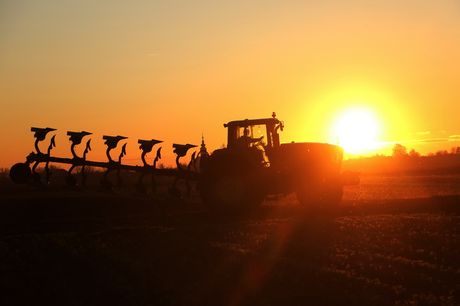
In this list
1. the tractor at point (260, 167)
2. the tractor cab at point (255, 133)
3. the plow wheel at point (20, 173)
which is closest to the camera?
the tractor at point (260, 167)

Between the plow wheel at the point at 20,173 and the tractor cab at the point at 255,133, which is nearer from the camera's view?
the tractor cab at the point at 255,133

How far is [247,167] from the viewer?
17453 millimetres

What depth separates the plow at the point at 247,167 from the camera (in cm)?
1759

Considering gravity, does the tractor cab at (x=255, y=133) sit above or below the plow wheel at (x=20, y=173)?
above

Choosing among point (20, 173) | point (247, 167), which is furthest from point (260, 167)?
point (20, 173)

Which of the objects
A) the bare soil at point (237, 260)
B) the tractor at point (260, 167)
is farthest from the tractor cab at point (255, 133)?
the bare soil at point (237, 260)

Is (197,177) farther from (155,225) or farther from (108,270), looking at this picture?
(108,270)

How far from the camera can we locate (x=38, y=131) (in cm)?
1867

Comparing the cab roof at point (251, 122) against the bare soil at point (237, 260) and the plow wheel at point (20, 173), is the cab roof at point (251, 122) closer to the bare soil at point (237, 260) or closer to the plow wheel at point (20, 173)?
the bare soil at point (237, 260)

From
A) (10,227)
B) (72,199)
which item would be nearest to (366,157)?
(72,199)

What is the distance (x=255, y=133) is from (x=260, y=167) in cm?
106

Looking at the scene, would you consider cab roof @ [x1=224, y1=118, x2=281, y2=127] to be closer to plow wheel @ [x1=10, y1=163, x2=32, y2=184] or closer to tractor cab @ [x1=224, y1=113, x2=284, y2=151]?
tractor cab @ [x1=224, y1=113, x2=284, y2=151]

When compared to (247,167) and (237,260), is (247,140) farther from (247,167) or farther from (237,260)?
(237,260)

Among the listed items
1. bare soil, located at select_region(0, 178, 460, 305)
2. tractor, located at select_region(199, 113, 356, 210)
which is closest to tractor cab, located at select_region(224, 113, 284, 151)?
tractor, located at select_region(199, 113, 356, 210)
